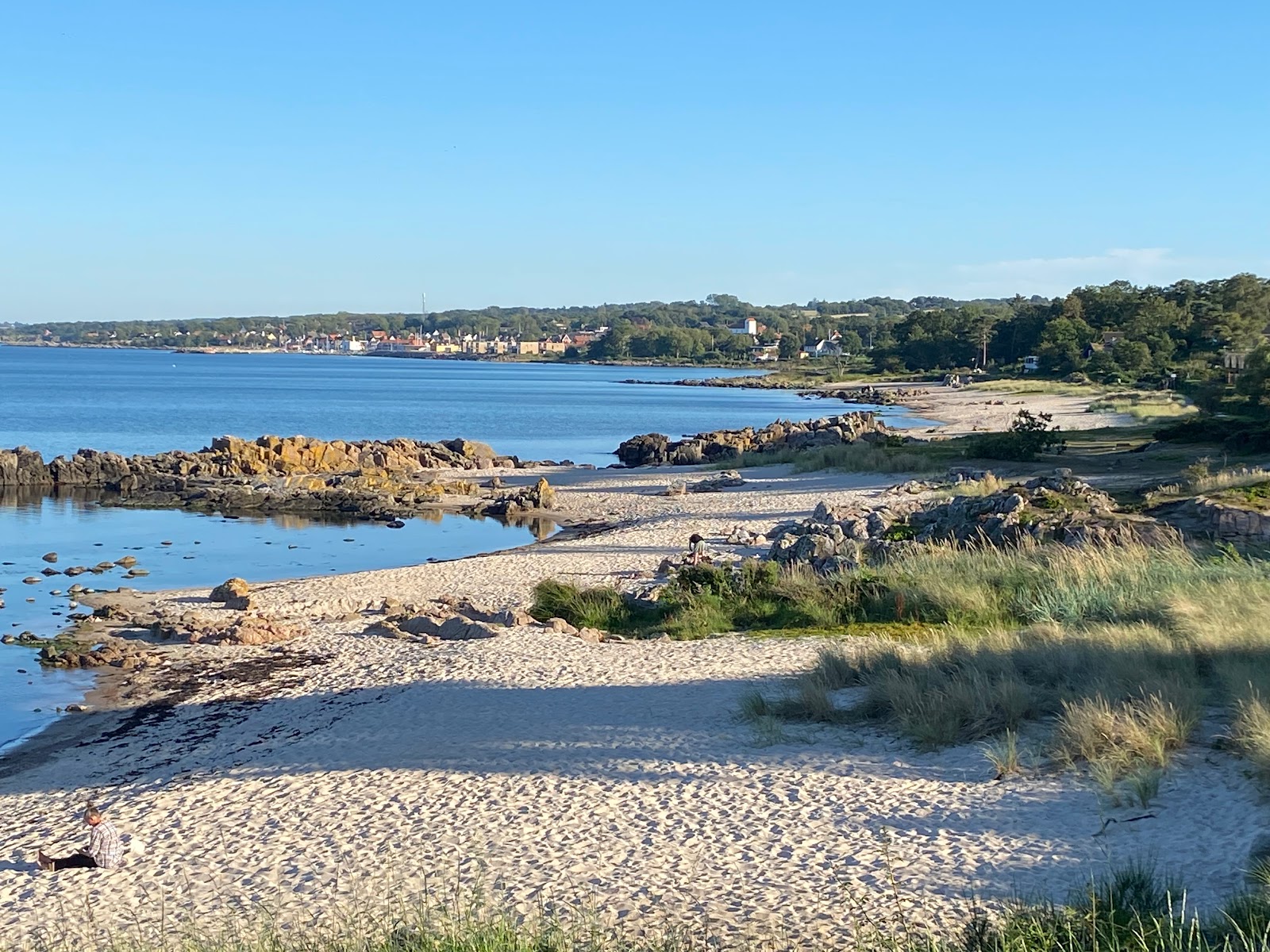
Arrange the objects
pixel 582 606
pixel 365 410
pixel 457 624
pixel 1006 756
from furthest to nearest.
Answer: pixel 365 410 → pixel 582 606 → pixel 457 624 → pixel 1006 756

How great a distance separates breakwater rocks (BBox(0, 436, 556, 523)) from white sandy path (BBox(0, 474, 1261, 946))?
24.4 m

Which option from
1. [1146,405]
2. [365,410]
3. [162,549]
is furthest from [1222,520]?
[365,410]

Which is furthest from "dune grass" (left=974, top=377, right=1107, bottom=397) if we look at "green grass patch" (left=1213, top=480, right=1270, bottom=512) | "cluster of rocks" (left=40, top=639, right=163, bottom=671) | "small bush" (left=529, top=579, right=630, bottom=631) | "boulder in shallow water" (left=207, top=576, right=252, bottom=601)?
"cluster of rocks" (left=40, top=639, right=163, bottom=671)

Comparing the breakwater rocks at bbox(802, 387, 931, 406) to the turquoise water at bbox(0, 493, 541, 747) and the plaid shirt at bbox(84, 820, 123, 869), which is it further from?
the plaid shirt at bbox(84, 820, 123, 869)

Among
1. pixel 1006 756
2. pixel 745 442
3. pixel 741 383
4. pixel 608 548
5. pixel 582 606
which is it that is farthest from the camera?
pixel 741 383

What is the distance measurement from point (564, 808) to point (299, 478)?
1430 inches

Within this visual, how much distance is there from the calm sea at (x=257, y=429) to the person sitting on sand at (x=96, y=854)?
19.1ft

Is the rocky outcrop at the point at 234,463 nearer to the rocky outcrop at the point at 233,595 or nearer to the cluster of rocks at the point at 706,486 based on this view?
the cluster of rocks at the point at 706,486

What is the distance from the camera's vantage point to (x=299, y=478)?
144 feet

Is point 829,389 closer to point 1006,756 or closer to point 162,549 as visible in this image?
point 162,549

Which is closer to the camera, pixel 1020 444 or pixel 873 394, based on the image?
pixel 1020 444

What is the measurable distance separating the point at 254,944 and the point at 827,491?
28231 mm

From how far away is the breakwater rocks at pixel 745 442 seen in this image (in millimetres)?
49625

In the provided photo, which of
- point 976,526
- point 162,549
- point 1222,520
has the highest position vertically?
point 1222,520
